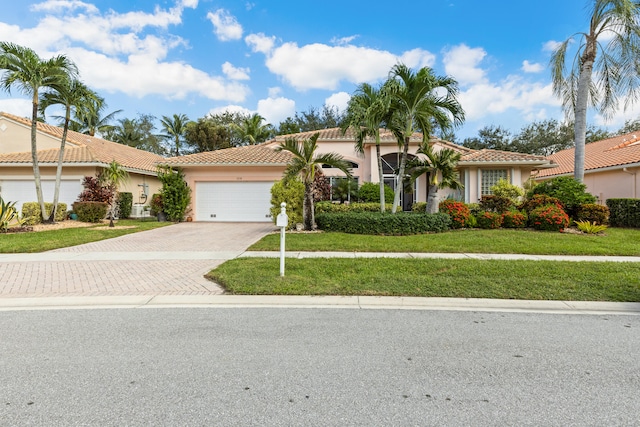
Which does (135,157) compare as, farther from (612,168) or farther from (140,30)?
(612,168)

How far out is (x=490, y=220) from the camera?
13156mm

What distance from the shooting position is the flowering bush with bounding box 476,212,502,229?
43.1 ft

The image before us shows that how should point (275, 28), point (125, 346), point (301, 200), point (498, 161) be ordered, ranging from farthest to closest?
point (498, 161)
point (275, 28)
point (301, 200)
point (125, 346)

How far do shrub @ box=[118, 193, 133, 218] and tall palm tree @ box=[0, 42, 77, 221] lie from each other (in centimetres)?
574

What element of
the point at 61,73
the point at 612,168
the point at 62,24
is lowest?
the point at 612,168

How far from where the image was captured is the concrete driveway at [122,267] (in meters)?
6.03

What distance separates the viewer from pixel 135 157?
77.0 feet

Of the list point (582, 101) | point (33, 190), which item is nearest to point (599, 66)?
point (582, 101)

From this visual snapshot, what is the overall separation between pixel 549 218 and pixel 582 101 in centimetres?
581

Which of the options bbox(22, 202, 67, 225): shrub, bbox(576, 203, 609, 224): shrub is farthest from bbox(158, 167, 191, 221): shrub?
bbox(576, 203, 609, 224): shrub

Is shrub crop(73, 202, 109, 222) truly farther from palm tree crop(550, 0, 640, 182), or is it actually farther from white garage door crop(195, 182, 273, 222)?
palm tree crop(550, 0, 640, 182)

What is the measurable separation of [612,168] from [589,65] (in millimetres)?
6002

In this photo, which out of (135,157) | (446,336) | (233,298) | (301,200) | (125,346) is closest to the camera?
(125,346)

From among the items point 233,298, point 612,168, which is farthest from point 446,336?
point 612,168
